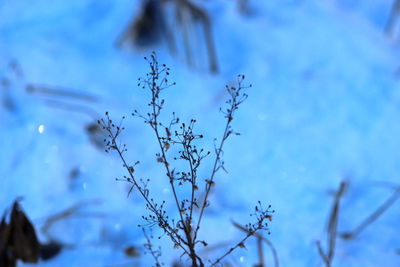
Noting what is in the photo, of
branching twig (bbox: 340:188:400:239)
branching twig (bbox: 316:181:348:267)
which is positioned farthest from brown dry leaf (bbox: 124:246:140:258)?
branching twig (bbox: 340:188:400:239)

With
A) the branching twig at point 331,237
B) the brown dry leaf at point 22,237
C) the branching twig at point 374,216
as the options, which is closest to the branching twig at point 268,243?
the branching twig at point 331,237

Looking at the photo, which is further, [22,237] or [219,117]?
[219,117]

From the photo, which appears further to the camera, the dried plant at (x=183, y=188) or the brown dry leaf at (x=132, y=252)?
the brown dry leaf at (x=132, y=252)

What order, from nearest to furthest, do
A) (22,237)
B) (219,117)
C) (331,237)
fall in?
(22,237)
(331,237)
(219,117)

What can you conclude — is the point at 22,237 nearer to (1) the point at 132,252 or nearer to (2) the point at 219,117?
(1) the point at 132,252

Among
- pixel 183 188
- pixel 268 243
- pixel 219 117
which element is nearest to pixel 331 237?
pixel 268 243

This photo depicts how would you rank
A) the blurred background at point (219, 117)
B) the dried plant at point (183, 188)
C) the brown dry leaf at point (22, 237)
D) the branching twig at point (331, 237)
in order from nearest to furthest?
the dried plant at point (183, 188) < the brown dry leaf at point (22, 237) < the branching twig at point (331, 237) < the blurred background at point (219, 117)

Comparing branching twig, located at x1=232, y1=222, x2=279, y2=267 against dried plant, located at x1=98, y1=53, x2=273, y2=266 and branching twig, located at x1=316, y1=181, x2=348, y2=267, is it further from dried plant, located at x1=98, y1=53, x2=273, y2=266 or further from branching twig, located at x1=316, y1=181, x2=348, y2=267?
branching twig, located at x1=316, y1=181, x2=348, y2=267

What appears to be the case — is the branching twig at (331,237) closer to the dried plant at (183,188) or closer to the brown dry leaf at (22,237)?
the dried plant at (183,188)

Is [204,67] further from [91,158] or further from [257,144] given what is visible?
[91,158]
